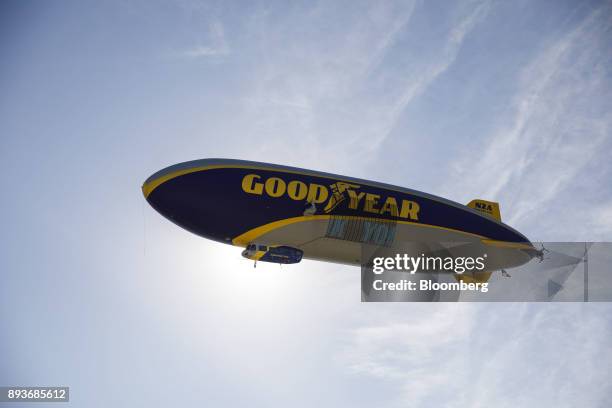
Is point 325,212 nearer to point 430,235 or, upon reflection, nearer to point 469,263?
point 430,235

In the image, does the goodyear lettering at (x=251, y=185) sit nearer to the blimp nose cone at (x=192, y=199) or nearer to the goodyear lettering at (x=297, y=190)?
the blimp nose cone at (x=192, y=199)

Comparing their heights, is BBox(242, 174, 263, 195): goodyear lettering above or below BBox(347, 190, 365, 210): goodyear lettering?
above

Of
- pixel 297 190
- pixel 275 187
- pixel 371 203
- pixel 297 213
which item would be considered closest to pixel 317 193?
pixel 297 190

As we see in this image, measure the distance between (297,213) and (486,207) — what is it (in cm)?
1814

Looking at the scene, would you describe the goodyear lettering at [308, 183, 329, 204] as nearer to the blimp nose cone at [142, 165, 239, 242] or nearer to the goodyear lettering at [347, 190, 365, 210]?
the goodyear lettering at [347, 190, 365, 210]

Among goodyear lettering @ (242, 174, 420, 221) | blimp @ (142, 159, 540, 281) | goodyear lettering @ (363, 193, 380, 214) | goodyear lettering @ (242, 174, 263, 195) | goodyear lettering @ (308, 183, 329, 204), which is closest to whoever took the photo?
blimp @ (142, 159, 540, 281)

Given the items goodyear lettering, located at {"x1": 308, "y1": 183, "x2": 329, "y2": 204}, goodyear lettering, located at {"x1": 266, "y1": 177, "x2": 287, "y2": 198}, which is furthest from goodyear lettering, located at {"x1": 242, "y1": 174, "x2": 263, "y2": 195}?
goodyear lettering, located at {"x1": 308, "y1": 183, "x2": 329, "y2": 204}

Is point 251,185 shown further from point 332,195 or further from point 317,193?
point 332,195

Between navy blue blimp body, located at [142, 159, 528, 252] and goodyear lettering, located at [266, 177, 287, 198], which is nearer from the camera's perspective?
navy blue blimp body, located at [142, 159, 528, 252]

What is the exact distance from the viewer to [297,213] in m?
32.5

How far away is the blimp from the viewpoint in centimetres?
3166

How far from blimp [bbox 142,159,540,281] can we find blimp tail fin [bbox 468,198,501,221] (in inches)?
276

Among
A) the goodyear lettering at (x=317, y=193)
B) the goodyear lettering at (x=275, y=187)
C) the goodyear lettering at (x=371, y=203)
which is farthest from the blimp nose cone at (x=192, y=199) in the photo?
the goodyear lettering at (x=371, y=203)

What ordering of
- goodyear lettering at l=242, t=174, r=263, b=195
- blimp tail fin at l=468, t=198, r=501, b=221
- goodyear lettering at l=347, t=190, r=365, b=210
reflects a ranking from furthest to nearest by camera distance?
blimp tail fin at l=468, t=198, r=501, b=221
goodyear lettering at l=347, t=190, r=365, b=210
goodyear lettering at l=242, t=174, r=263, b=195
